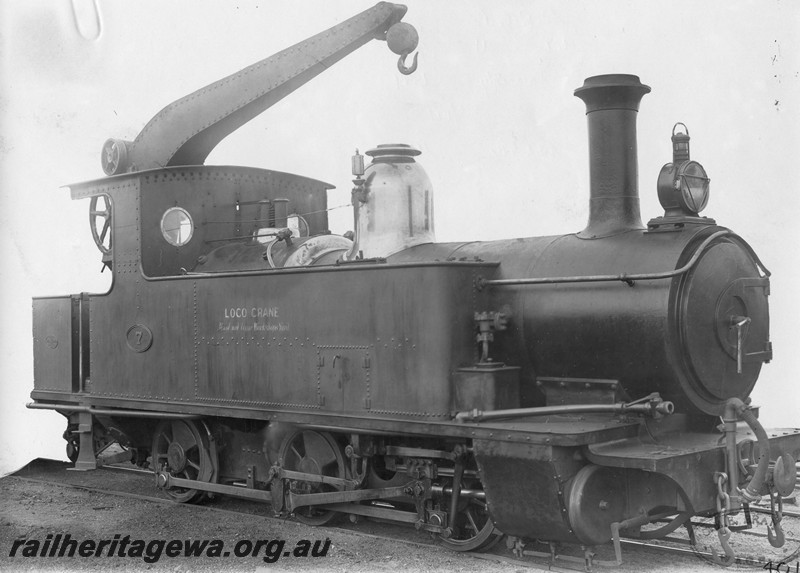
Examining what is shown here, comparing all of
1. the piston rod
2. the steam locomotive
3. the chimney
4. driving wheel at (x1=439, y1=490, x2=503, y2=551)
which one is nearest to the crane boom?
the steam locomotive

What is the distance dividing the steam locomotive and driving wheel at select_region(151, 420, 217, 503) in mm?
22

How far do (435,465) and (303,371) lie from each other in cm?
131

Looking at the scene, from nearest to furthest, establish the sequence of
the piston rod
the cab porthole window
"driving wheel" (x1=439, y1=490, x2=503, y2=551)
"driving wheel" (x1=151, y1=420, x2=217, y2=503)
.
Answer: the piston rod, "driving wheel" (x1=439, y1=490, x2=503, y2=551), "driving wheel" (x1=151, y1=420, x2=217, y2=503), the cab porthole window

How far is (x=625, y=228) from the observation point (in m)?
6.34

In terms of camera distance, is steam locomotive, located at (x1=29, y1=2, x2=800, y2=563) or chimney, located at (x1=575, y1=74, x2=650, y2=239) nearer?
steam locomotive, located at (x1=29, y1=2, x2=800, y2=563)

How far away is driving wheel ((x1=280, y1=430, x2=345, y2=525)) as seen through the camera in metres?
7.20

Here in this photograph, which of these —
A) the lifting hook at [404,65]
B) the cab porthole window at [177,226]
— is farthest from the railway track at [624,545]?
the lifting hook at [404,65]

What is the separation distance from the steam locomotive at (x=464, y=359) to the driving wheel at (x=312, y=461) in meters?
0.02

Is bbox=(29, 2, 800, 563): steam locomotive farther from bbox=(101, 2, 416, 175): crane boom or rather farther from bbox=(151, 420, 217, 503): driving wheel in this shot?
bbox=(101, 2, 416, 175): crane boom

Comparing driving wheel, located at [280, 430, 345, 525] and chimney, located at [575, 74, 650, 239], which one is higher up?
chimney, located at [575, 74, 650, 239]

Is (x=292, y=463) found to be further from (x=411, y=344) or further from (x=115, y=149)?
(x=115, y=149)

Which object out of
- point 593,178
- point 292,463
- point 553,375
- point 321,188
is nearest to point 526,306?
point 553,375

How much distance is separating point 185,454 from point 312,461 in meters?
1.68

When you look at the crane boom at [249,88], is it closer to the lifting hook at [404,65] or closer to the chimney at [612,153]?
the lifting hook at [404,65]
